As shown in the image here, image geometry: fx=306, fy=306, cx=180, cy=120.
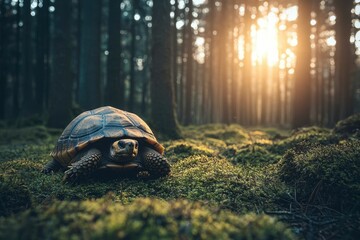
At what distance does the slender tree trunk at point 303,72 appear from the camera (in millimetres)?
12383

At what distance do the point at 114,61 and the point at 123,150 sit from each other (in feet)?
35.0

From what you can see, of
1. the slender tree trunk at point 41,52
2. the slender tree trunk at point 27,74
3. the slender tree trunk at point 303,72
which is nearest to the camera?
the slender tree trunk at point 303,72

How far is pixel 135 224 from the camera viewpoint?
6.67 feet

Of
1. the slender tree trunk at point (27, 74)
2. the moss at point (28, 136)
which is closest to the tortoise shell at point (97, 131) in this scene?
the moss at point (28, 136)

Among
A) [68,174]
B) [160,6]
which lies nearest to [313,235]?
[68,174]

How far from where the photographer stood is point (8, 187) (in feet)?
12.2

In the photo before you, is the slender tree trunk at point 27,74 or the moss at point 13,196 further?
the slender tree trunk at point 27,74

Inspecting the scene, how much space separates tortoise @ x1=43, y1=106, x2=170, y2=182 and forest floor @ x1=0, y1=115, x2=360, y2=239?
0.23m

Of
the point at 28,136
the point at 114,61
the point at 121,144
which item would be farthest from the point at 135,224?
the point at 114,61

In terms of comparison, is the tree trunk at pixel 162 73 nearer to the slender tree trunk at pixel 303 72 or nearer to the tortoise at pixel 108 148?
the slender tree trunk at pixel 303 72

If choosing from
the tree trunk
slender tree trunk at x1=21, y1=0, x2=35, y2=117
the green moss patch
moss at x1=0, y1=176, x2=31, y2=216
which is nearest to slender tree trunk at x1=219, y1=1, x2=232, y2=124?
the tree trunk

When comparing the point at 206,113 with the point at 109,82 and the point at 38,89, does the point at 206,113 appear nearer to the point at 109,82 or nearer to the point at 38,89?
the point at 38,89

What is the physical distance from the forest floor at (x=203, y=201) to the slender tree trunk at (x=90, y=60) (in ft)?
35.9

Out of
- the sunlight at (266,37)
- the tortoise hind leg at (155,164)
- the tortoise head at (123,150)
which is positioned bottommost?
the tortoise hind leg at (155,164)
